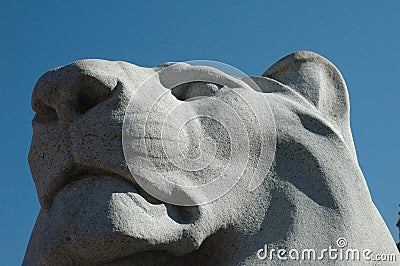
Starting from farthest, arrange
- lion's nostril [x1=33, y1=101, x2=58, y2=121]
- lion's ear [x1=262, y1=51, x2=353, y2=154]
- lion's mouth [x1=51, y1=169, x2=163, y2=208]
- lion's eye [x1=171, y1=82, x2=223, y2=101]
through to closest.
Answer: lion's ear [x1=262, y1=51, x2=353, y2=154]
lion's eye [x1=171, y1=82, x2=223, y2=101]
lion's nostril [x1=33, y1=101, x2=58, y2=121]
lion's mouth [x1=51, y1=169, x2=163, y2=208]

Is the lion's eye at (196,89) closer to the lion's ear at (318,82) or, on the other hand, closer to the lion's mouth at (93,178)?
the lion's ear at (318,82)

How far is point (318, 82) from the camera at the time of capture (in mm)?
3473

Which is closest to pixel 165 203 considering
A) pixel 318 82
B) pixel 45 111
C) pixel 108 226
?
pixel 108 226

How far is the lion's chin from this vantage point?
8.12 ft

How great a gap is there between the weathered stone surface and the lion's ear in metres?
0.10

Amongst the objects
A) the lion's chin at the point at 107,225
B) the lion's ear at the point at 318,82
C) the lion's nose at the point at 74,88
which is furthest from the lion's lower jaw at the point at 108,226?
the lion's ear at the point at 318,82

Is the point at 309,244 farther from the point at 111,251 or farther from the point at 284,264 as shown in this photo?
the point at 111,251

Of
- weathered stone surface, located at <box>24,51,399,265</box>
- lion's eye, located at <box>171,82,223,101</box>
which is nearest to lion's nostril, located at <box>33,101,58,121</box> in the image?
weathered stone surface, located at <box>24,51,399,265</box>

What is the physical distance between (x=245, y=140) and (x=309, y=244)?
0.52 meters

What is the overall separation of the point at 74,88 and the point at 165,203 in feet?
1.86

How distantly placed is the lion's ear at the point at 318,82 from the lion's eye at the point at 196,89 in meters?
0.50

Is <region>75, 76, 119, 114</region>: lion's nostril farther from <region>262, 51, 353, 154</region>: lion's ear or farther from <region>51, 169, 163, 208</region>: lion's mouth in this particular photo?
<region>262, 51, 353, 154</region>: lion's ear

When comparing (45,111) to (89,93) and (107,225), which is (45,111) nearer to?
(89,93)

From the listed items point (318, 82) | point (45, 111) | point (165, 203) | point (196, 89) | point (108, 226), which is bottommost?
point (108, 226)
